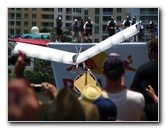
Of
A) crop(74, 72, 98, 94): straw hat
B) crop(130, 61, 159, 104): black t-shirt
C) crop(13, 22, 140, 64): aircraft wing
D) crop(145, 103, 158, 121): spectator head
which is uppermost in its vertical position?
crop(13, 22, 140, 64): aircraft wing

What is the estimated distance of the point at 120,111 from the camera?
5.84ft

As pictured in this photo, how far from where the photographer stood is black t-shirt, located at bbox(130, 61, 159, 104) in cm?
194

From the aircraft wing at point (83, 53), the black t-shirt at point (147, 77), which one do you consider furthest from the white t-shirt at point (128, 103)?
the aircraft wing at point (83, 53)

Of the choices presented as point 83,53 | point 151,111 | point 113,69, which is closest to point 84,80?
point 83,53

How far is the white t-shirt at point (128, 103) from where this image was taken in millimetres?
1745

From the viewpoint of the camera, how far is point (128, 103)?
5.77ft

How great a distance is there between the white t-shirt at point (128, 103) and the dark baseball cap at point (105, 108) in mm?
67

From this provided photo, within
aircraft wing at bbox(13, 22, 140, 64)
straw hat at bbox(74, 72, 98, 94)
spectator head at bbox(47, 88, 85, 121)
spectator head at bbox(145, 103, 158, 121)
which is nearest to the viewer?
spectator head at bbox(47, 88, 85, 121)

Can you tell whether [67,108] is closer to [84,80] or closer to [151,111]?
[151,111]

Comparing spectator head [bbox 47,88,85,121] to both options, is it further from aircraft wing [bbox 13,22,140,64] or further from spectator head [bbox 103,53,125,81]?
aircraft wing [bbox 13,22,140,64]

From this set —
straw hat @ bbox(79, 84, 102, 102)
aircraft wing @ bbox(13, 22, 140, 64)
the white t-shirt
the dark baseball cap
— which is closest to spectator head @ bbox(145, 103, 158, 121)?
the white t-shirt

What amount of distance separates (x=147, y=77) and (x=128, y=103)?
1.10ft

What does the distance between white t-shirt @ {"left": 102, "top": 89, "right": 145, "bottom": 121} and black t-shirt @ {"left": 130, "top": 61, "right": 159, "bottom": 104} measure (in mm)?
140
